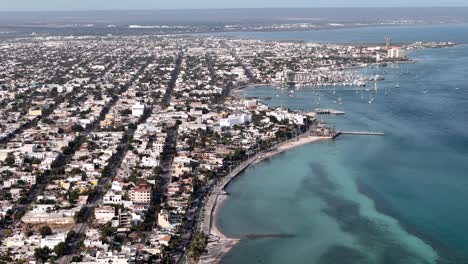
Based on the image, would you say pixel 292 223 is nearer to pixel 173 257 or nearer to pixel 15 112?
pixel 173 257

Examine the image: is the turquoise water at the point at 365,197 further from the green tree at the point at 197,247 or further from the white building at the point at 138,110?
the white building at the point at 138,110

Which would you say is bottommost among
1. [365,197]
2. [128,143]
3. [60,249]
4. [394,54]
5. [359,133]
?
[365,197]

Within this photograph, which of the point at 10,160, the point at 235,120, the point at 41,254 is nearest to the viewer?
the point at 41,254

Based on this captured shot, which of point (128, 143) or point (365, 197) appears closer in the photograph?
point (365, 197)

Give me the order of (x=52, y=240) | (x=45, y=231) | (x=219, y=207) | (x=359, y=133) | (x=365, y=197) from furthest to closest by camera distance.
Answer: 1. (x=359, y=133)
2. (x=365, y=197)
3. (x=219, y=207)
4. (x=45, y=231)
5. (x=52, y=240)

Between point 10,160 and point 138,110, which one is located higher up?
point 138,110

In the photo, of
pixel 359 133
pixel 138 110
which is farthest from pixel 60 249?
pixel 138 110

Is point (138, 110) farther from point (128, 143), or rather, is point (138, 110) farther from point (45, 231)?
point (45, 231)
